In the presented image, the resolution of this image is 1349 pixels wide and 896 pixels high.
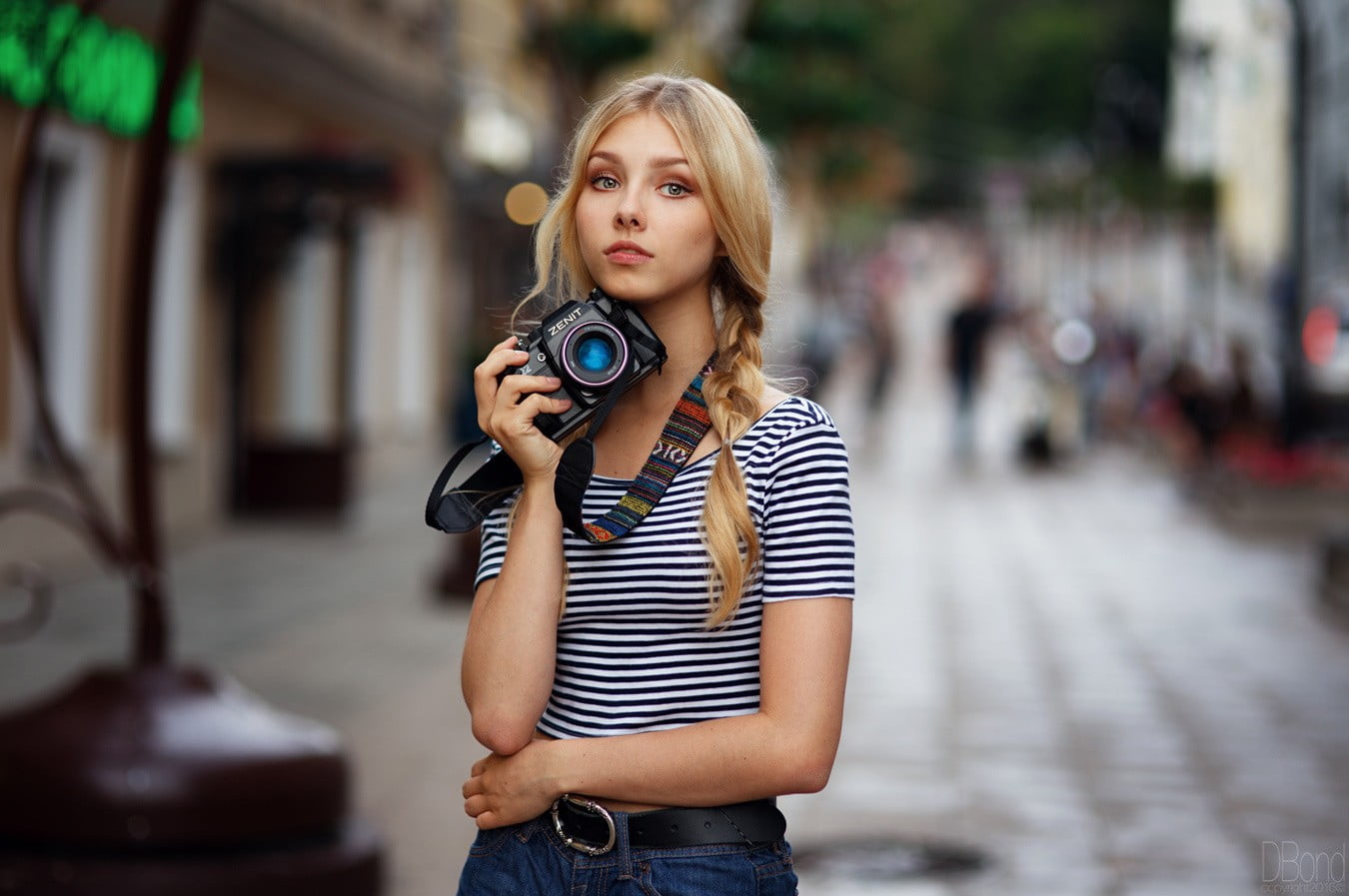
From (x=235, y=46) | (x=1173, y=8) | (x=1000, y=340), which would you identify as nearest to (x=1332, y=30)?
(x=1000, y=340)

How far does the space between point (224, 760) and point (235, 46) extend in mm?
13398

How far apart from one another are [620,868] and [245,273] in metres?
16.4

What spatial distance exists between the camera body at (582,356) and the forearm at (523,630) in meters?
0.11

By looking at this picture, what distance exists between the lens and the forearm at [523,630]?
2.39 meters

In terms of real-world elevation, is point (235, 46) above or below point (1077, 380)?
above

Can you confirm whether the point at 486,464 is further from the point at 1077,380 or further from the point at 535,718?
the point at 1077,380

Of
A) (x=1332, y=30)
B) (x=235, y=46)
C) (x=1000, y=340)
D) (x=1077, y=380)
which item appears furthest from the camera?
(x=1000, y=340)

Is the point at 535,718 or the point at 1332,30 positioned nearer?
the point at 535,718

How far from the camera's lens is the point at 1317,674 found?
10.1 m

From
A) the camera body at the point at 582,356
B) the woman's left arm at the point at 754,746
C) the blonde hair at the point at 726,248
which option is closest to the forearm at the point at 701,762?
the woman's left arm at the point at 754,746

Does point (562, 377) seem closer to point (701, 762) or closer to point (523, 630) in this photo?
point (523, 630)

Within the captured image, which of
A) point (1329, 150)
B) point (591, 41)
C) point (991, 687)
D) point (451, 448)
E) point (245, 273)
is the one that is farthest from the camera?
point (1329, 150)

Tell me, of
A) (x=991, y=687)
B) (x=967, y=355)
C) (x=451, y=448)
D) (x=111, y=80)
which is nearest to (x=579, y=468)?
(x=991, y=687)

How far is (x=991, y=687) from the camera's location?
9680 millimetres
